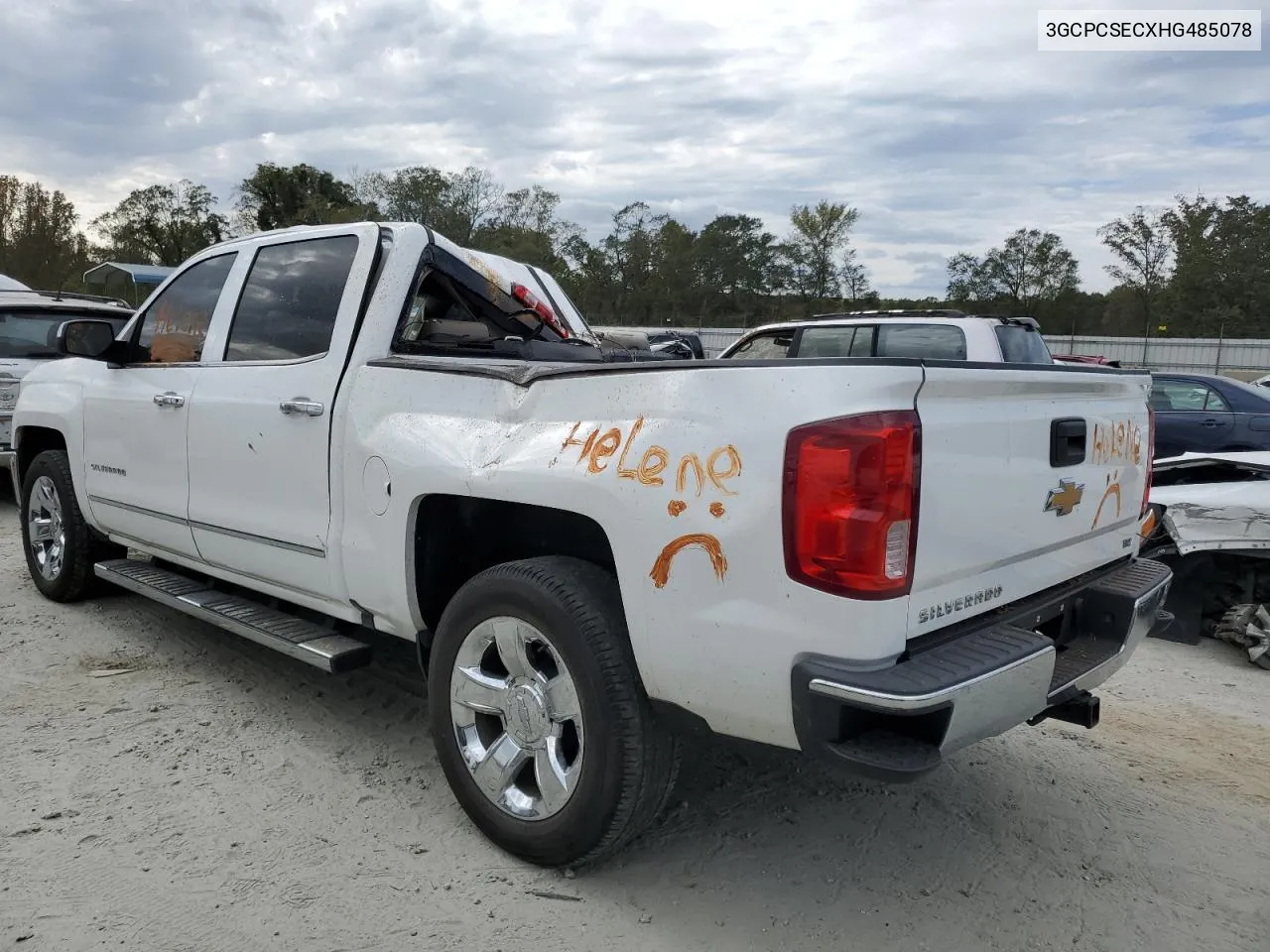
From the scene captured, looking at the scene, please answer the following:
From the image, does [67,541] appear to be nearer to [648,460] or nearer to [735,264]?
[648,460]

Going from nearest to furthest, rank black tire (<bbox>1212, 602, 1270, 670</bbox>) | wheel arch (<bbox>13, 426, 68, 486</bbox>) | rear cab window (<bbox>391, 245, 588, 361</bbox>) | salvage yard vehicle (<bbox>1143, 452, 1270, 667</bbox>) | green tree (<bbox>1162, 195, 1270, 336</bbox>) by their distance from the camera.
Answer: rear cab window (<bbox>391, 245, 588, 361</bbox>) → salvage yard vehicle (<bbox>1143, 452, 1270, 667</bbox>) → black tire (<bbox>1212, 602, 1270, 670</bbox>) → wheel arch (<bbox>13, 426, 68, 486</bbox>) → green tree (<bbox>1162, 195, 1270, 336</bbox>)

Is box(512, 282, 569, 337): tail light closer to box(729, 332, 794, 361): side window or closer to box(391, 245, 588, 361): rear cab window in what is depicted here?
box(391, 245, 588, 361): rear cab window

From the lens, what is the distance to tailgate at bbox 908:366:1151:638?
2318mm

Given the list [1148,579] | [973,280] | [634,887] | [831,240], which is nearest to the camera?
[634,887]

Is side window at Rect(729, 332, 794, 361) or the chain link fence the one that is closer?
side window at Rect(729, 332, 794, 361)

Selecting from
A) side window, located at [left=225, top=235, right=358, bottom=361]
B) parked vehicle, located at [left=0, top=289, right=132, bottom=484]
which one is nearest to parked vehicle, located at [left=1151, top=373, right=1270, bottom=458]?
side window, located at [left=225, top=235, right=358, bottom=361]

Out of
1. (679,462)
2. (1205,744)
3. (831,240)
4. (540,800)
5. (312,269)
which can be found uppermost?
(831,240)

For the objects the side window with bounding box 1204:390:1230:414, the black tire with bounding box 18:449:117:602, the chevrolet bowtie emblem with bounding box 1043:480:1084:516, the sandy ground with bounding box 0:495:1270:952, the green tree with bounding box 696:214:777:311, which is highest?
the green tree with bounding box 696:214:777:311

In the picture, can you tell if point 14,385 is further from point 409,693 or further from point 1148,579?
point 1148,579

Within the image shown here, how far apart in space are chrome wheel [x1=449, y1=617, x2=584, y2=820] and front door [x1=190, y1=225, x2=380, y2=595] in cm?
86

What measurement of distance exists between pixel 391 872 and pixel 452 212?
50116 mm

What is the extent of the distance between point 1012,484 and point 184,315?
374 cm

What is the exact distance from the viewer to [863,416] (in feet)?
7.14

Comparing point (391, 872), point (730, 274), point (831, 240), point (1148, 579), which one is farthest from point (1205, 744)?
point (831, 240)
